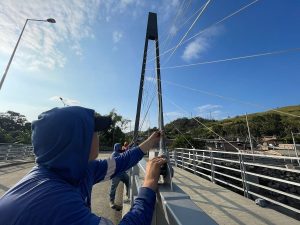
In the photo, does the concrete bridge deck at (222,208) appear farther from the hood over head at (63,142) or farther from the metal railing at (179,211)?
the hood over head at (63,142)

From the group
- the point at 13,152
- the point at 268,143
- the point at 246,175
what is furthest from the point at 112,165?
the point at 268,143

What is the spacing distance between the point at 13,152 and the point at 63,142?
63.9 feet

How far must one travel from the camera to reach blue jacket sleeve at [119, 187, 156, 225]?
1088 mm

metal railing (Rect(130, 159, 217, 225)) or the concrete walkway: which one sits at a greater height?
metal railing (Rect(130, 159, 217, 225))

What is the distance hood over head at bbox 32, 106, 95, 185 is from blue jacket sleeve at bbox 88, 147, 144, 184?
769mm

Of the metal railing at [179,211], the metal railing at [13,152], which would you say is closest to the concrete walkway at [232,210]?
the metal railing at [179,211]

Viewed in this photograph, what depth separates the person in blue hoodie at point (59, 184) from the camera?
960mm

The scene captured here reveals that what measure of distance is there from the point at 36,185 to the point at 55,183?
8 cm

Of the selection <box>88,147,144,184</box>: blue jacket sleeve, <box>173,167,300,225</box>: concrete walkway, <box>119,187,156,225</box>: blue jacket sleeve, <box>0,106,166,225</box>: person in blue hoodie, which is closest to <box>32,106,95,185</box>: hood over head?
<box>0,106,166,225</box>: person in blue hoodie

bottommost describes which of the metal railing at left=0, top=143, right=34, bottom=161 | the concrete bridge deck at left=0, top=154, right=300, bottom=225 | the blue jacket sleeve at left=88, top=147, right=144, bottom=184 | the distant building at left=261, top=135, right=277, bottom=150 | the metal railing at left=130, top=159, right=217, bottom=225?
the concrete bridge deck at left=0, top=154, right=300, bottom=225

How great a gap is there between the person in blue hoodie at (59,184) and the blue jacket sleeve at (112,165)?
2.54 ft

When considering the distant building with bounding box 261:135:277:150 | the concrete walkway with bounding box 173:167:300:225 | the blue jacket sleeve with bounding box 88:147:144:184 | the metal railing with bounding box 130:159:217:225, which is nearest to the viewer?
the metal railing with bounding box 130:159:217:225

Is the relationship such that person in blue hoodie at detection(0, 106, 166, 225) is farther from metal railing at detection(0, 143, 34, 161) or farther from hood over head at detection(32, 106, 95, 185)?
metal railing at detection(0, 143, 34, 161)

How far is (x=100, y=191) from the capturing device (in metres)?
8.25
